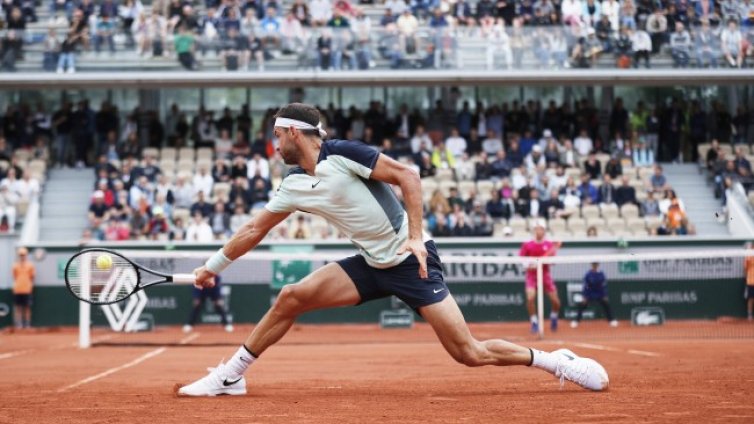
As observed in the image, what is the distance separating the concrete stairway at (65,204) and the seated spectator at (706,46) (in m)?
15.6

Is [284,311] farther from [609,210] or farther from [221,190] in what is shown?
[609,210]

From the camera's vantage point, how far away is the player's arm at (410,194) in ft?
24.9

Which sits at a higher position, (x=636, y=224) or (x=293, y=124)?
(x=293, y=124)

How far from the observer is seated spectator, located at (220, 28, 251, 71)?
27.5 m

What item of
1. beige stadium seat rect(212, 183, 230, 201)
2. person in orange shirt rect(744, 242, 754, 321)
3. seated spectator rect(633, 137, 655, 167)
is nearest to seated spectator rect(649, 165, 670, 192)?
seated spectator rect(633, 137, 655, 167)

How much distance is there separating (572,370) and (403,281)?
4.80 feet

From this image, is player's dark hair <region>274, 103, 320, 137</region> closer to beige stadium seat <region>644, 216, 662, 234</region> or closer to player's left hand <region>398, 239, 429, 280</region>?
player's left hand <region>398, 239, 429, 280</region>

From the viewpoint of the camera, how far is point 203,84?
28688 millimetres

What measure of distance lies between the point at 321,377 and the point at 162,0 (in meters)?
20.0

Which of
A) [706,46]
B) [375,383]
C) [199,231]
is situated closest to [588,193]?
[706,46]

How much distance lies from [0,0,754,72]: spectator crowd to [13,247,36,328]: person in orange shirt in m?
6.65

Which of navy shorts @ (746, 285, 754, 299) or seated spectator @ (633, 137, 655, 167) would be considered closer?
navy shorts @ (746, 285, 754, 299)

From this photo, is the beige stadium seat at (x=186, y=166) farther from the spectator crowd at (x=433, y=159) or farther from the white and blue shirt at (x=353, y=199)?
the white and blue shirt at (x=353, y=199)

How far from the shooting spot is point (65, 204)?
90.5 ft
